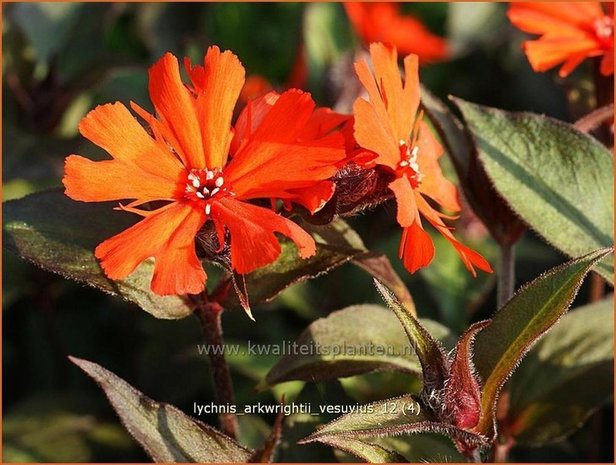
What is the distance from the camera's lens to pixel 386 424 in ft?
2.48

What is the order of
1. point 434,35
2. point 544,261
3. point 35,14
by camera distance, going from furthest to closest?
point 434,35 → point 35,14 → point 544,261

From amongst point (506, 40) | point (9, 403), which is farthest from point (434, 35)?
point (9, 403)

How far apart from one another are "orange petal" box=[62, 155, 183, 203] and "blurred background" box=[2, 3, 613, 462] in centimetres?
35

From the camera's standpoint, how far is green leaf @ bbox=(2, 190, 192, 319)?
2.83 ft

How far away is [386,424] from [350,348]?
0.20 meters

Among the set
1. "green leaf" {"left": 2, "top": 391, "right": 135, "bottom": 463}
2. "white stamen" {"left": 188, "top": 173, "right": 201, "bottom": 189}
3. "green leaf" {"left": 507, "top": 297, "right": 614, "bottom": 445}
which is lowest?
"green leaf" {"left": 2, "top": 391, "right": 135, "bottom": 463}

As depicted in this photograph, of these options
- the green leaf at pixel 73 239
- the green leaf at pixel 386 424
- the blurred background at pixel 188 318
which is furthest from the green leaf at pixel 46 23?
the green leaf at pixel 386 424

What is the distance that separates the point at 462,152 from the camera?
1060mm

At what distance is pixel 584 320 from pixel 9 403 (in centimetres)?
86

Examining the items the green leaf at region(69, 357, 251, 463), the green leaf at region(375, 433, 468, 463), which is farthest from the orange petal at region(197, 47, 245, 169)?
the green leaf at region(375, 433, 468, 463)

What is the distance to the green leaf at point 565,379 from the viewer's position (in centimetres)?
107

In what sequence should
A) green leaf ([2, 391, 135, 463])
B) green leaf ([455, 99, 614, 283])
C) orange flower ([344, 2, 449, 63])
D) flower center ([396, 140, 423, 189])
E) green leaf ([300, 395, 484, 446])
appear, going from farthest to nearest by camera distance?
orange flower ([344, 2, 449, 63])
green leaf ([2, 391, 135, 463])
green leaf ([455, 99, 614, 283])
flower center ([396, 140, 423, 189])
green leaf ([300, 395, 484, 446])

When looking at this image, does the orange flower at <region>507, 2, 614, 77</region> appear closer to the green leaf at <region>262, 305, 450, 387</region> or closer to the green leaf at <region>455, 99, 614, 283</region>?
the green leaf at <region>455, 99, 614, 283</region>

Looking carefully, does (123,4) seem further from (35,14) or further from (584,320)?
(584,320)
